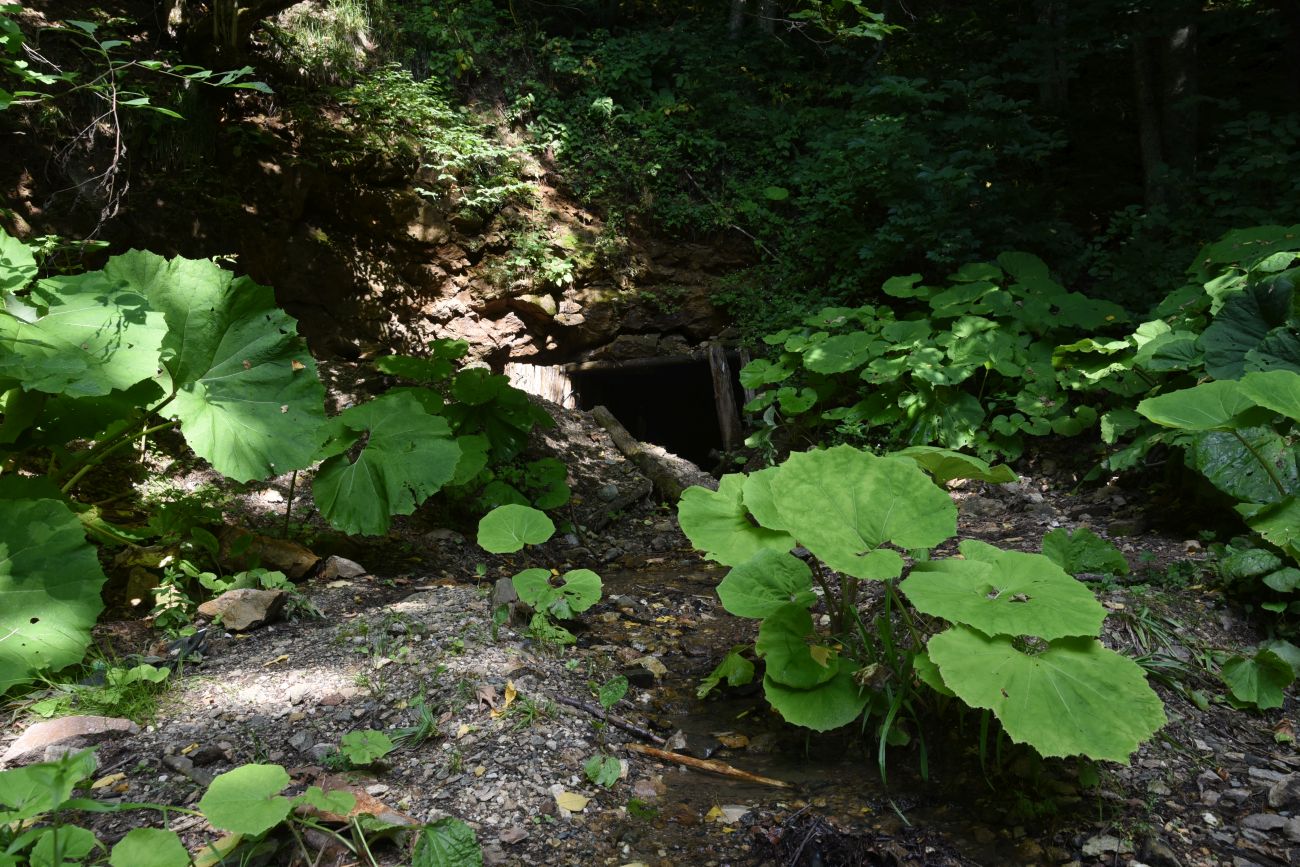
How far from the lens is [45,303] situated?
7.51ft

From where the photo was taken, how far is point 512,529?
9.65 ft

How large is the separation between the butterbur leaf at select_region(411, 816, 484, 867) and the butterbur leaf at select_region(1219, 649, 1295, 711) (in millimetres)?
2263

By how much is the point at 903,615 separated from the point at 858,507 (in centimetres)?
32

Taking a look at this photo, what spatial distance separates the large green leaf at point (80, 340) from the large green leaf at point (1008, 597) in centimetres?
224

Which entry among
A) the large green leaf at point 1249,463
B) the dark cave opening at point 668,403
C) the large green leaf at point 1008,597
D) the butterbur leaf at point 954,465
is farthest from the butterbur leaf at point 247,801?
the dark cave opening at point 668,403

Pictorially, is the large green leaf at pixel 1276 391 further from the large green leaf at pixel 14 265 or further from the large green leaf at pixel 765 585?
the large green leaf at pixel 14 265

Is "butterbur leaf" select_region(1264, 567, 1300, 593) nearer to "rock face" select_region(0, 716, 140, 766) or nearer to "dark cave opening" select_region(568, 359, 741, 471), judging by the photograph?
"rock face" select_region(0, 716, 140, 766)

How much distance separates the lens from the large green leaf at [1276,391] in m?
2.39

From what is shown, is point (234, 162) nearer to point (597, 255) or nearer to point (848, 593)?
point (597, 255)

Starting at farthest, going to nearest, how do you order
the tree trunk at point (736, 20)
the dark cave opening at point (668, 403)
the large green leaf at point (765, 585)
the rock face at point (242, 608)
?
the tree trunk at point (736, 20)
the dark cave opening at point (668, 403)
the rock face at point (242, 608)
the large green leaf at point (765, 585)

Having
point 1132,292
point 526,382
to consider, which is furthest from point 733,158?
point 1132,292

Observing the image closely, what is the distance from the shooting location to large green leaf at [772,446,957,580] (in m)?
1.98

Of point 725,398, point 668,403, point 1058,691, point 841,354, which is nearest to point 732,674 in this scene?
point 1058,691

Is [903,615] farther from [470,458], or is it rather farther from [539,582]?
[470,458]
